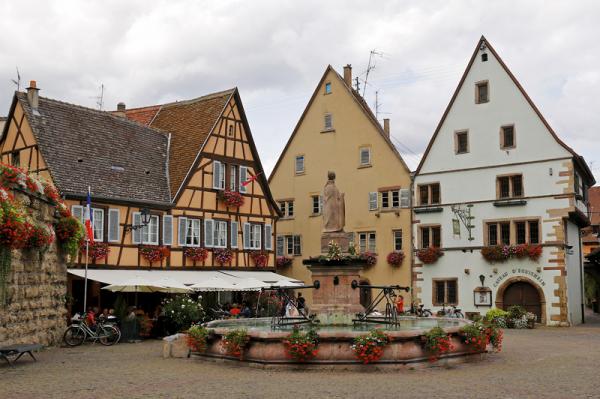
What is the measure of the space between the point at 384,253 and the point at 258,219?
6925 millimetres

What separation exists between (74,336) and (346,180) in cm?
2115

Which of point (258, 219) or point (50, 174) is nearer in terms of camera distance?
point (50, 174)

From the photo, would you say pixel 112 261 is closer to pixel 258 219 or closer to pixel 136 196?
pixel 136 196

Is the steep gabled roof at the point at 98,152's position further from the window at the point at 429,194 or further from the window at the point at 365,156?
the window at the point at 429,194

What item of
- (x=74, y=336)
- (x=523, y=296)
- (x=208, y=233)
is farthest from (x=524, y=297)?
(x=74, y=336)

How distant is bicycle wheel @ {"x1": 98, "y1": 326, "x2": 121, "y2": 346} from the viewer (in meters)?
22.6

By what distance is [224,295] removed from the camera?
3475 centimetres

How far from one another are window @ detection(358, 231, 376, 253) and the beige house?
0.05m

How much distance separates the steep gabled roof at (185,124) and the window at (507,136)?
1271 centimetres

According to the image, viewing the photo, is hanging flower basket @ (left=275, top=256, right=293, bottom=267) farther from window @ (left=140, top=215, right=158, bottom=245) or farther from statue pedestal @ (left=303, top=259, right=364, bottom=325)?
statue pedestal @ (left=303, top=259, right=364, bottom=325)

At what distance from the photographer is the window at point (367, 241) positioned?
39.0 m

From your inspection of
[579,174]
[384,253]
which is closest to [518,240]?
[579,174]

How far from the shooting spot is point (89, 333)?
873 inches

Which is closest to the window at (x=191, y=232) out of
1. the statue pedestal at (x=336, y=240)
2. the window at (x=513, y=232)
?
the window at (x=513, y=232)
